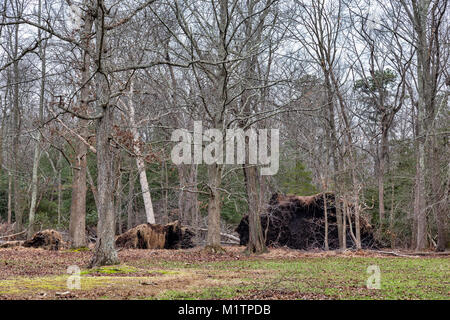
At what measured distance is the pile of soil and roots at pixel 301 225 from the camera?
63.9 feet

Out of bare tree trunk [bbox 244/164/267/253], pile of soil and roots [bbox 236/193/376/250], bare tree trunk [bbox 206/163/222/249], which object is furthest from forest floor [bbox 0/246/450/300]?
pile of soil and roots [bbox 236/193/376/250]

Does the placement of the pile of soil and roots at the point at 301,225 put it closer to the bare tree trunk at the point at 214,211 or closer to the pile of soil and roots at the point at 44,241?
the bare tree trunk at the point at 214,211

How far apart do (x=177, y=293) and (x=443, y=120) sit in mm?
17408

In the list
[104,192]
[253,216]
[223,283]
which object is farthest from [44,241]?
[223,283]

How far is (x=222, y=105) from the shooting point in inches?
602

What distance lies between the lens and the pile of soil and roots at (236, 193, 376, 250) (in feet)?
63.9

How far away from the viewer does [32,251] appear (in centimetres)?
1598

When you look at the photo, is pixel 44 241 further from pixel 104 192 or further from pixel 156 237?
pixel 104 192

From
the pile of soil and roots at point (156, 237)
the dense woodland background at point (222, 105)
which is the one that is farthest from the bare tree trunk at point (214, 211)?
the pile of soil and roots at point (156, 237)

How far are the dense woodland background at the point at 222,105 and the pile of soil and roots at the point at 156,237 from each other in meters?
1.07

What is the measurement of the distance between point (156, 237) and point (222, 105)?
6817 millimetres

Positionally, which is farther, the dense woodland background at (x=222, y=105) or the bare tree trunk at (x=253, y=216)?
the bare tree trunk at (x=253, y=216)
